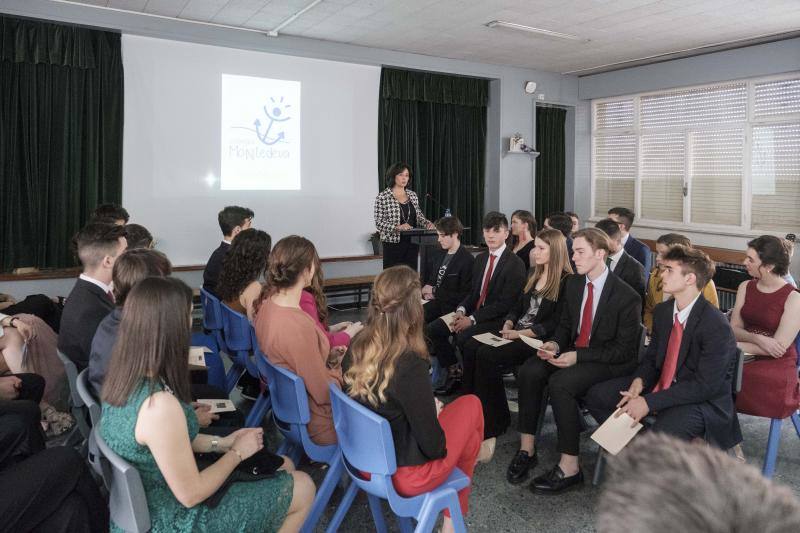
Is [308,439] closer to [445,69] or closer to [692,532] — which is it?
[692,532]

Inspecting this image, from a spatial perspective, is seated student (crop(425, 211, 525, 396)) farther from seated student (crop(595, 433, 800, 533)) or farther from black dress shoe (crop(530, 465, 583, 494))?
seated student (crop(595, 433, 800, 533))

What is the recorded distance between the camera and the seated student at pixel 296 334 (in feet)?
7.85

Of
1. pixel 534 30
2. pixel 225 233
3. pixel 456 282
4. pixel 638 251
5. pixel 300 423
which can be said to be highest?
pixel 534 30

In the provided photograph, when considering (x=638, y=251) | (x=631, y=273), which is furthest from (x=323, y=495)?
(x=638, y=251)

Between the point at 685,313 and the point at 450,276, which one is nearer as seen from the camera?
the point at 685,313

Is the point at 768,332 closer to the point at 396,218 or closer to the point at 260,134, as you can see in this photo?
the point at 396,218

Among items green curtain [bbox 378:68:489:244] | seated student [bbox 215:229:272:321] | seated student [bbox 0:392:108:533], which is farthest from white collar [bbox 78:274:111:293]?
green curtain [bbox 378:68:489:244]

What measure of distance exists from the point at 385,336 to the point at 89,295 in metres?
1.44

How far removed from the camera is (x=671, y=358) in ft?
9.02

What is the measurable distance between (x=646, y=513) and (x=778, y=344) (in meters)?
3.07

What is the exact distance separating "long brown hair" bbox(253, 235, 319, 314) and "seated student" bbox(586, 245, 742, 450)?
152 cm

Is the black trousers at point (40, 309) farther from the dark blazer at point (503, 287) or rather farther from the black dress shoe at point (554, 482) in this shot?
the black dress shoe at point (554, 482)

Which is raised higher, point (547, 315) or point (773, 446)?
point (547, 315)

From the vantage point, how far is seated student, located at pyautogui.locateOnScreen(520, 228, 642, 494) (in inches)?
112
